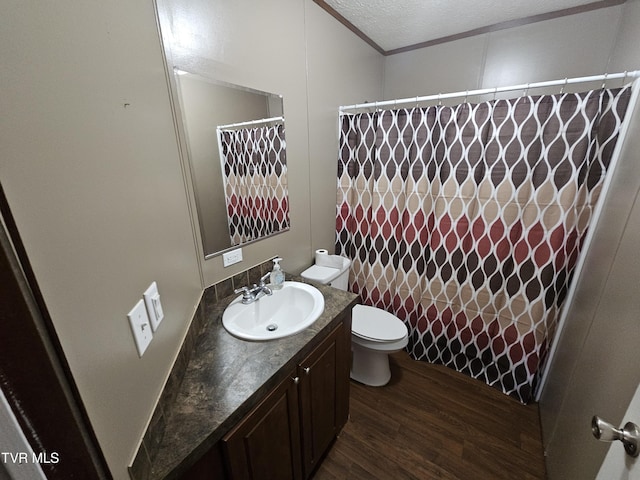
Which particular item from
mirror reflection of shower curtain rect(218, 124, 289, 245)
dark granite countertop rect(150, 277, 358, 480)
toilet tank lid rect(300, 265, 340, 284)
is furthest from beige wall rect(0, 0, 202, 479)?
toilet tank lid rect(300, 265, 340, 284)

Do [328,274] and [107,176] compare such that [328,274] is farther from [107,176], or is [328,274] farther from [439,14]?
[439,14]

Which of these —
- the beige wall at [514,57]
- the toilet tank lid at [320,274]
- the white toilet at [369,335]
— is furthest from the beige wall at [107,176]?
the beige wall at [514,57]

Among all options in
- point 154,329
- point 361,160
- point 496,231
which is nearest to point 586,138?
point 496,231

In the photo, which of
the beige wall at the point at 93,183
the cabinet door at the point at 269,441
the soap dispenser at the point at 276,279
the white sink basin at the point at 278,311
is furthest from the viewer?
the soap dispenser at the point at 276,279

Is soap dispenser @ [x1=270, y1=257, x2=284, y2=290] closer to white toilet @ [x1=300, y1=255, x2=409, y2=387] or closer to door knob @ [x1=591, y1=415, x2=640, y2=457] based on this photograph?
white toilet @ [x1=300, y1=255, x2=409, y2=387]

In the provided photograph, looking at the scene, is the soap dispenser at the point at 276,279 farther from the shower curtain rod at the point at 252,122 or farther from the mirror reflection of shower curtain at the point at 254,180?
the shower curtain rod at the point at 252,122

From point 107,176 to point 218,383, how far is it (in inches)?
26.7

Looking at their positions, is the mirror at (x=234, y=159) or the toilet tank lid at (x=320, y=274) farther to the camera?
the toilet tank lid at (x=320, y=274)

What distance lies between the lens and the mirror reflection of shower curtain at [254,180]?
1.33m

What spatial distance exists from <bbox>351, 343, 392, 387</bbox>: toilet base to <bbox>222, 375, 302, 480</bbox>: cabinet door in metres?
0.81

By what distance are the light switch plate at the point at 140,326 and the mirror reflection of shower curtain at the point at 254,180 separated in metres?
0.75

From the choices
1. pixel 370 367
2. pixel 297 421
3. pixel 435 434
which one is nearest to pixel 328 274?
pixel 370 367

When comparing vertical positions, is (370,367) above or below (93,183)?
below

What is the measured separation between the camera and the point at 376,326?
1774 millimetres
